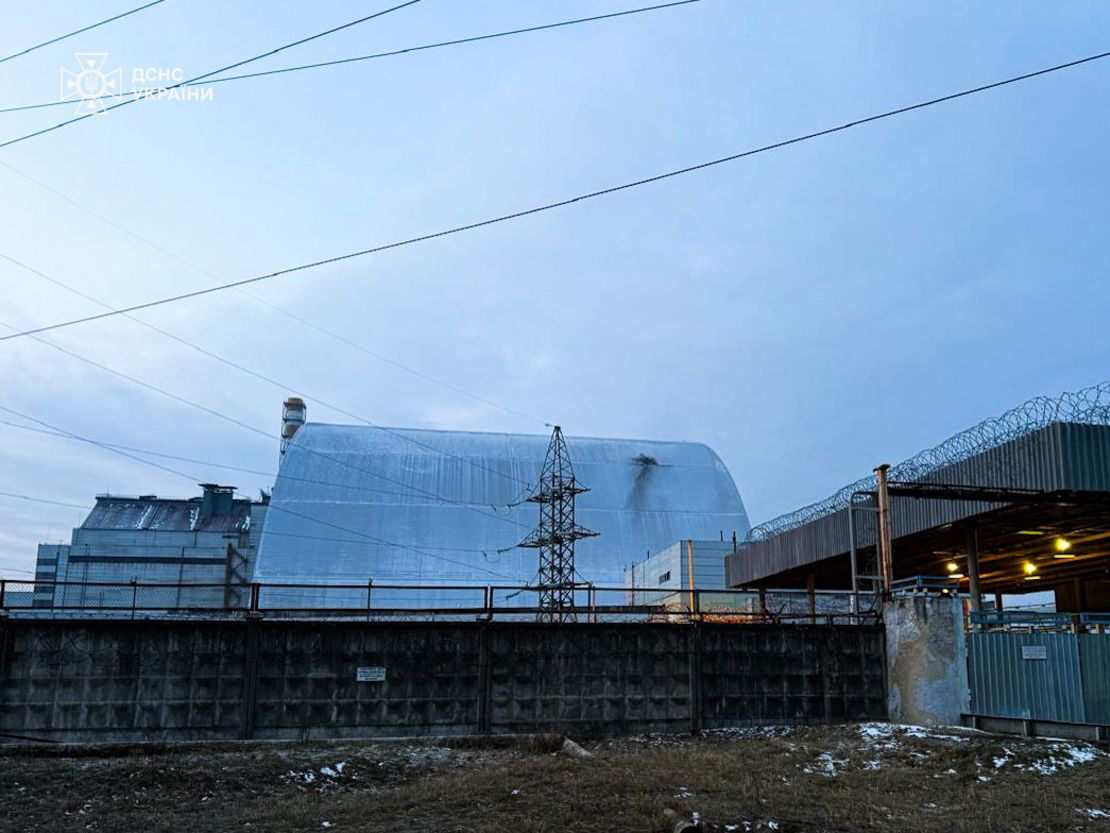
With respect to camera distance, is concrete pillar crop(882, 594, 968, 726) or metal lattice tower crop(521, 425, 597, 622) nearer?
concrete pillar crop(882, 594, 968, 726)

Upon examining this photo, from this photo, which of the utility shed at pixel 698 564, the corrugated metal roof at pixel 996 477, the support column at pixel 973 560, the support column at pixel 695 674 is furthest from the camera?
the utility shed at pixel 698 564

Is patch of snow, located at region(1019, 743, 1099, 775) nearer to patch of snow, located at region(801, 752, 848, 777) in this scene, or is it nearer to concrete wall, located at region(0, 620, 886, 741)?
patch of snow, located at region(801, 752, 848, 777)

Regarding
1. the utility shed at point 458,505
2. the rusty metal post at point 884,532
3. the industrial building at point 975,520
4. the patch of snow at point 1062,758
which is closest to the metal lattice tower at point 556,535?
the utility shed at point 458,505

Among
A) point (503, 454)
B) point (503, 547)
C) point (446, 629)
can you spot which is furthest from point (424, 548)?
point (446, 629)

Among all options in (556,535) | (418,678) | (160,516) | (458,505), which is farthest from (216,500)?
(418,678)

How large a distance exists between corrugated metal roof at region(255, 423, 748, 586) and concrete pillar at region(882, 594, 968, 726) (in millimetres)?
36383

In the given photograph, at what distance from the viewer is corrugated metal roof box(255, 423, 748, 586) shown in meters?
57.1

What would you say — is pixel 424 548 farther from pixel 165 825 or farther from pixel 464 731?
pixel 165 825

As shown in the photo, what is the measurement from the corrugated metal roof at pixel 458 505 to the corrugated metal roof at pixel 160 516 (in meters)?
28.3

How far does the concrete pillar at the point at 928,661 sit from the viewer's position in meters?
21.7

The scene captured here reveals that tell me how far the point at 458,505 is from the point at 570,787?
4789 centimetres

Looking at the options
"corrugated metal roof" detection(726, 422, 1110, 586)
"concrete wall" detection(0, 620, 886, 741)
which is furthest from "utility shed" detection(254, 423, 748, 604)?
"concrete wall" detection(0, 620, 886, 741)

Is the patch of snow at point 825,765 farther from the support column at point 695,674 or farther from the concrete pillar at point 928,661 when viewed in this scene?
the concrete pillar at point 928,661

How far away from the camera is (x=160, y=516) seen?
91.2 m
